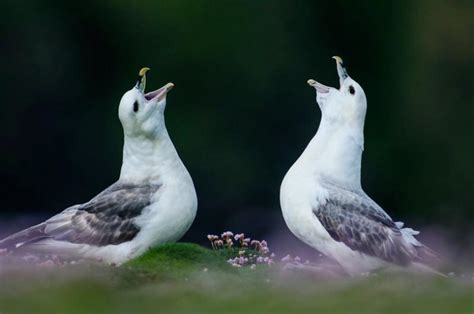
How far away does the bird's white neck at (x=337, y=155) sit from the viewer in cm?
1116

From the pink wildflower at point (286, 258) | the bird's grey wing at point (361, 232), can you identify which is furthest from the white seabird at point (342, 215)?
the pink wildflower at point (286, 258)

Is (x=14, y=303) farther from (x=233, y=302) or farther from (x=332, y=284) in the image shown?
(x=332, y=284)

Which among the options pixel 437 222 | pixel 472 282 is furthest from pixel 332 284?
pixel 437 222

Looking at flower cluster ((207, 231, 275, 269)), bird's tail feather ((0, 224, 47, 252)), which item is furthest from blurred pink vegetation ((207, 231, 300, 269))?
bird's tail feather ((0, 224, 47, 252))

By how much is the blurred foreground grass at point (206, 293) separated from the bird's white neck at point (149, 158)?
1304 mm

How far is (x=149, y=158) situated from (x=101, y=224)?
69 centimetres

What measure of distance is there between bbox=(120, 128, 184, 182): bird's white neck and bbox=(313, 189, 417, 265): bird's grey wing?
1.28 m

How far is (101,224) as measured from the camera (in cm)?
1081

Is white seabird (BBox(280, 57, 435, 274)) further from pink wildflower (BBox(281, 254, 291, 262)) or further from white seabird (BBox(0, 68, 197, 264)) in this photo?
white seabird (BBox(0, 68, 197, 264))

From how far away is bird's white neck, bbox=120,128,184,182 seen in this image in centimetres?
1101

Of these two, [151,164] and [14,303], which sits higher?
[151,164]

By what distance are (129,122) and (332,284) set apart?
9.81 feet

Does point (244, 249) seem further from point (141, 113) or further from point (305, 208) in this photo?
point (141, 113)

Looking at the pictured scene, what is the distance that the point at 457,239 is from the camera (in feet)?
41.7
